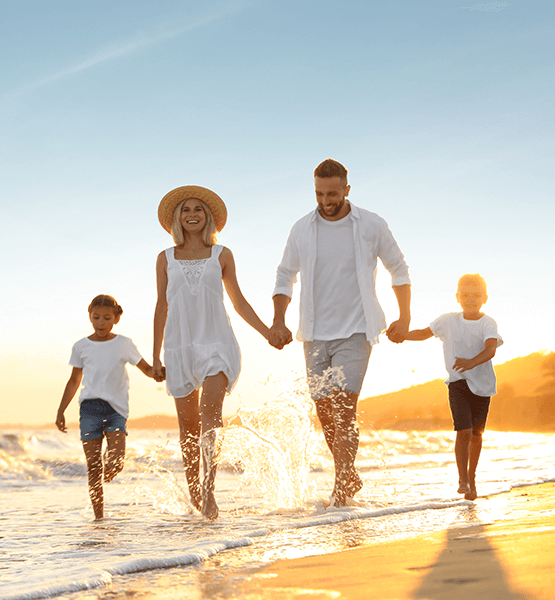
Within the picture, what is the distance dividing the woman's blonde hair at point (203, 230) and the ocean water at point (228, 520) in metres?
1.42

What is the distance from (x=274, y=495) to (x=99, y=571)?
2490mm

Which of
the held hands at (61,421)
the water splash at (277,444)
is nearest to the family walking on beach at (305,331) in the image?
the water splash at (277,444)

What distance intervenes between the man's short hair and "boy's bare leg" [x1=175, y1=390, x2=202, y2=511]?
1.91 m

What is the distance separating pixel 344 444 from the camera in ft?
15.6

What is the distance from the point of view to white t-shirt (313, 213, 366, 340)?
16.1 feet

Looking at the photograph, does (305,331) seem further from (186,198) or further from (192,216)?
(186,198)

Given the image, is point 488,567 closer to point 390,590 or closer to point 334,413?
point 390,590

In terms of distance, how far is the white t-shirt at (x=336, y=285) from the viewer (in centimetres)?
491

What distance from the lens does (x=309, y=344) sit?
505cm

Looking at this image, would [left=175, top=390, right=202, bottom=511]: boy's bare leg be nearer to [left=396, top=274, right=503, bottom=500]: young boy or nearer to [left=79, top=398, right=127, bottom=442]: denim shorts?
[left=79, top=398, right=127, bottom=442]: denim shorts

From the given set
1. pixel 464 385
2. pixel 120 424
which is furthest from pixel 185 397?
pixel 464 385

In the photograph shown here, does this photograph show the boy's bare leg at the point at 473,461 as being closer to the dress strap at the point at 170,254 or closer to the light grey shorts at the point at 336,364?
the light grey shorts at the point at 336,364

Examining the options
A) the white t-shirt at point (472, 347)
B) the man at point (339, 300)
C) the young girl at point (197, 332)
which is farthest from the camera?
the white t-shirt at point (472, 347)

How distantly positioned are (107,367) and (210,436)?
1444mm
